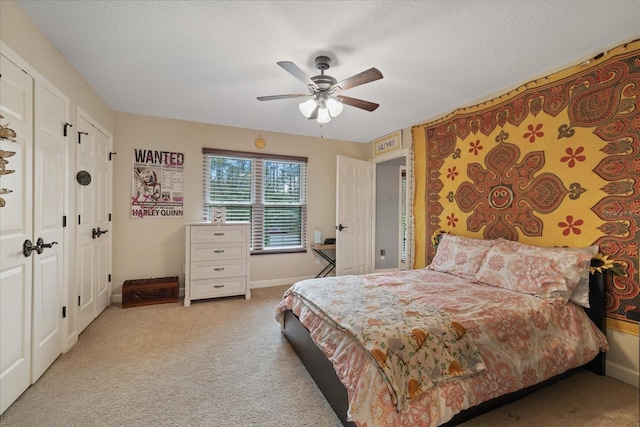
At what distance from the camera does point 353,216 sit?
14.2 ft

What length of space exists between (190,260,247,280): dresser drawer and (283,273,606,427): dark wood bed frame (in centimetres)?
152

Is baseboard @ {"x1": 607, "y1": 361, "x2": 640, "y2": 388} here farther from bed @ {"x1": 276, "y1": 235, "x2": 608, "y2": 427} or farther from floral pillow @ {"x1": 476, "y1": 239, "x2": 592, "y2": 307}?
floral pillow @ {"x1": 476, "y1": 239, "x2": 592, "y2": 307}

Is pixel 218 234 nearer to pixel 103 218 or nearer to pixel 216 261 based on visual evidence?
pixel 216 261

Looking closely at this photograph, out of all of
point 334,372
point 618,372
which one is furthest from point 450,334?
point 618,372

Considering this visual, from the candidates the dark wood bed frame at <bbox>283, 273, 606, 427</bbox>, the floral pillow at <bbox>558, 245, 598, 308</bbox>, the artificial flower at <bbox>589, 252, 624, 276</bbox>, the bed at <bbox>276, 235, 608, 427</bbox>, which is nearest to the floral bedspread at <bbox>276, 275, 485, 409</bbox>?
the bed at <bbox>276, 235, 608, 427</bbox>

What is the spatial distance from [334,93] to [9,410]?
3.02 m

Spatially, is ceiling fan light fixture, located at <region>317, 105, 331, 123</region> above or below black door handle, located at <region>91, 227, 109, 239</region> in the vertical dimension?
above

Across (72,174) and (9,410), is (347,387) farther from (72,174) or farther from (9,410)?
(72,174)

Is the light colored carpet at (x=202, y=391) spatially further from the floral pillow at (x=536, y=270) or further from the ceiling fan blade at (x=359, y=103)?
the ceiling fan blade at (x=359, y=103)

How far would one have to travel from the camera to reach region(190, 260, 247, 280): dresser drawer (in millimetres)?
3436

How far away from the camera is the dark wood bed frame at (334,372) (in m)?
1.50

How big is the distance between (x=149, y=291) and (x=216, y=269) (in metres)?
0.82

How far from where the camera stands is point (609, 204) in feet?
6.56

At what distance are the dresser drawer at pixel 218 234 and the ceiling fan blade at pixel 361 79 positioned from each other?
228 cm
